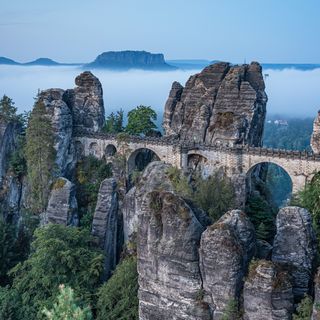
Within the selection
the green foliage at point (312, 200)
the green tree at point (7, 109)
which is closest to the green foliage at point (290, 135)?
the green tree at point (7, 109)

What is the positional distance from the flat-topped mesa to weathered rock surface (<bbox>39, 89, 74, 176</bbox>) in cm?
902

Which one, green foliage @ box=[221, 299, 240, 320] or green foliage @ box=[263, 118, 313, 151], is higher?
green foliage @ box=[221, 299, 240, 320]

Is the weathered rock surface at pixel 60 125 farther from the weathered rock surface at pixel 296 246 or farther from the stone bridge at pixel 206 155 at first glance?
the weathered rock surface at pixel 296 246

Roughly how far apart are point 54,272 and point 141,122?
71.8 ft

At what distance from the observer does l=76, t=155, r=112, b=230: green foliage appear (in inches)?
1667

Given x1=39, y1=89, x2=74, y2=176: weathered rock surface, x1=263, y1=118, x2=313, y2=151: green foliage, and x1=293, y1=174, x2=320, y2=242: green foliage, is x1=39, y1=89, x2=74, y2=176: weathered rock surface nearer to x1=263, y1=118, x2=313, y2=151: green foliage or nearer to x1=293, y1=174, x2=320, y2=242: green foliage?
x1=293, y1=174, x2=320, y2=242: green foliage

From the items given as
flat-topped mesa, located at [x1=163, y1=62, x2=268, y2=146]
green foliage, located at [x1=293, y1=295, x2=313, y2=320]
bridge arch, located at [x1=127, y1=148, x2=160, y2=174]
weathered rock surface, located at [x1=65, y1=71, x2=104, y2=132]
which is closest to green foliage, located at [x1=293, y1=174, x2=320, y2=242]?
flat-topped mesa, located at [x1=163, y1=62, x2=268, y2=146]

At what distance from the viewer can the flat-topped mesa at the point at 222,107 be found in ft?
142

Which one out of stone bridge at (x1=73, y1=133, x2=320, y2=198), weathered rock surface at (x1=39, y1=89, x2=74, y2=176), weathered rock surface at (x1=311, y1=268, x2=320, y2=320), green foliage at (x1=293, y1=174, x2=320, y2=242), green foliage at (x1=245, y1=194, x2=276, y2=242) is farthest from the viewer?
weathered rock surface at (x1=39, y1=89, x2=74, y2=176)

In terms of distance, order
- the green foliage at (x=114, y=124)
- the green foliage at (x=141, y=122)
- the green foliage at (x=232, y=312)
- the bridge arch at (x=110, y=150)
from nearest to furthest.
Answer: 1. the green foliage at (x=232, y=312)
2. the bridge arch at (x=110, y=150)
3. the green foliage at (x=141, y=122)
4. the green foliage at (x=114, y=124)

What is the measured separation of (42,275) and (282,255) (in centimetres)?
1471

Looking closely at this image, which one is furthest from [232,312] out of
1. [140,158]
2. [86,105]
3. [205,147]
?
[86,105]

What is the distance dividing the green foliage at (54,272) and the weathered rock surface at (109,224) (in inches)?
112

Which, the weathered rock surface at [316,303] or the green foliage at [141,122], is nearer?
the weathered rock surface at [316,303]
